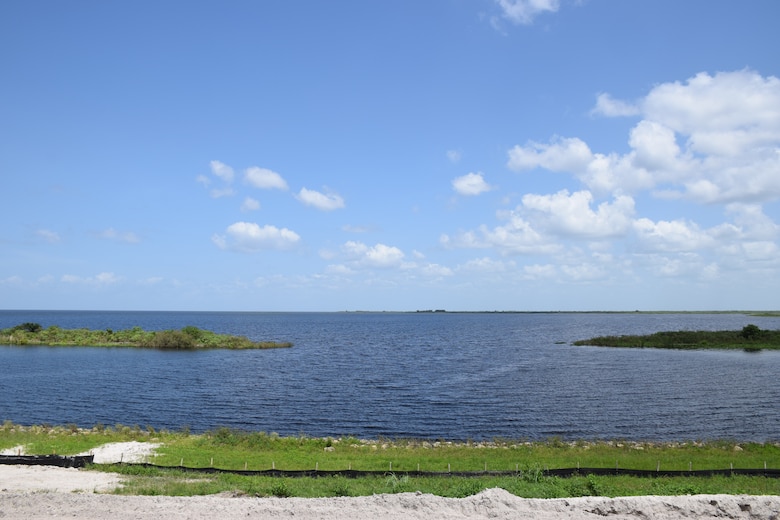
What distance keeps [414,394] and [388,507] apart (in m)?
49.0

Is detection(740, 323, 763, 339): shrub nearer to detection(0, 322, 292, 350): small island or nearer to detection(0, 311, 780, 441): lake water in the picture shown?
detection(0, 311, 780, 441): lake water

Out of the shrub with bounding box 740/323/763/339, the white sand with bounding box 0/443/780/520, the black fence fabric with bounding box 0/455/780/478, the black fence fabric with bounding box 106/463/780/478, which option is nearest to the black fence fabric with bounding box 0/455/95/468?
the black fence fabric with bounding box 0/455/780/478

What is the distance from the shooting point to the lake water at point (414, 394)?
54250 mm

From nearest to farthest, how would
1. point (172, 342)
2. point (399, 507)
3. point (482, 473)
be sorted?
point (399, 507), point (482, 473), point (172, 342)

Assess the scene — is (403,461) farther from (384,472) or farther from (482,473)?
(482,473)

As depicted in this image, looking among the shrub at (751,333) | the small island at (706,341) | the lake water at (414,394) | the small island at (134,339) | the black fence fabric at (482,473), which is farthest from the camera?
the shrub at (751,333)

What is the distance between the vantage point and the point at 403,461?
37688 mm

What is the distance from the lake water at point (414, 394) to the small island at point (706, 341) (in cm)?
1400

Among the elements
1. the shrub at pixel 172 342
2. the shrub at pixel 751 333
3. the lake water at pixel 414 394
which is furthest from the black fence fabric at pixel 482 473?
the shrub at pixel 751 333

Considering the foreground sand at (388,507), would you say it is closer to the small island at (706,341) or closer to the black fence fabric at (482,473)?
the black fence fabric at (482,473)

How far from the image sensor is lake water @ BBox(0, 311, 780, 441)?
178 feet

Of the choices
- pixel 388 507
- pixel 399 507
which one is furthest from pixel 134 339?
pixel 399 507

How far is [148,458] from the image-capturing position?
3716cm

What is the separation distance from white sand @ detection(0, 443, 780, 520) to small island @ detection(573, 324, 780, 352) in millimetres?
121092
